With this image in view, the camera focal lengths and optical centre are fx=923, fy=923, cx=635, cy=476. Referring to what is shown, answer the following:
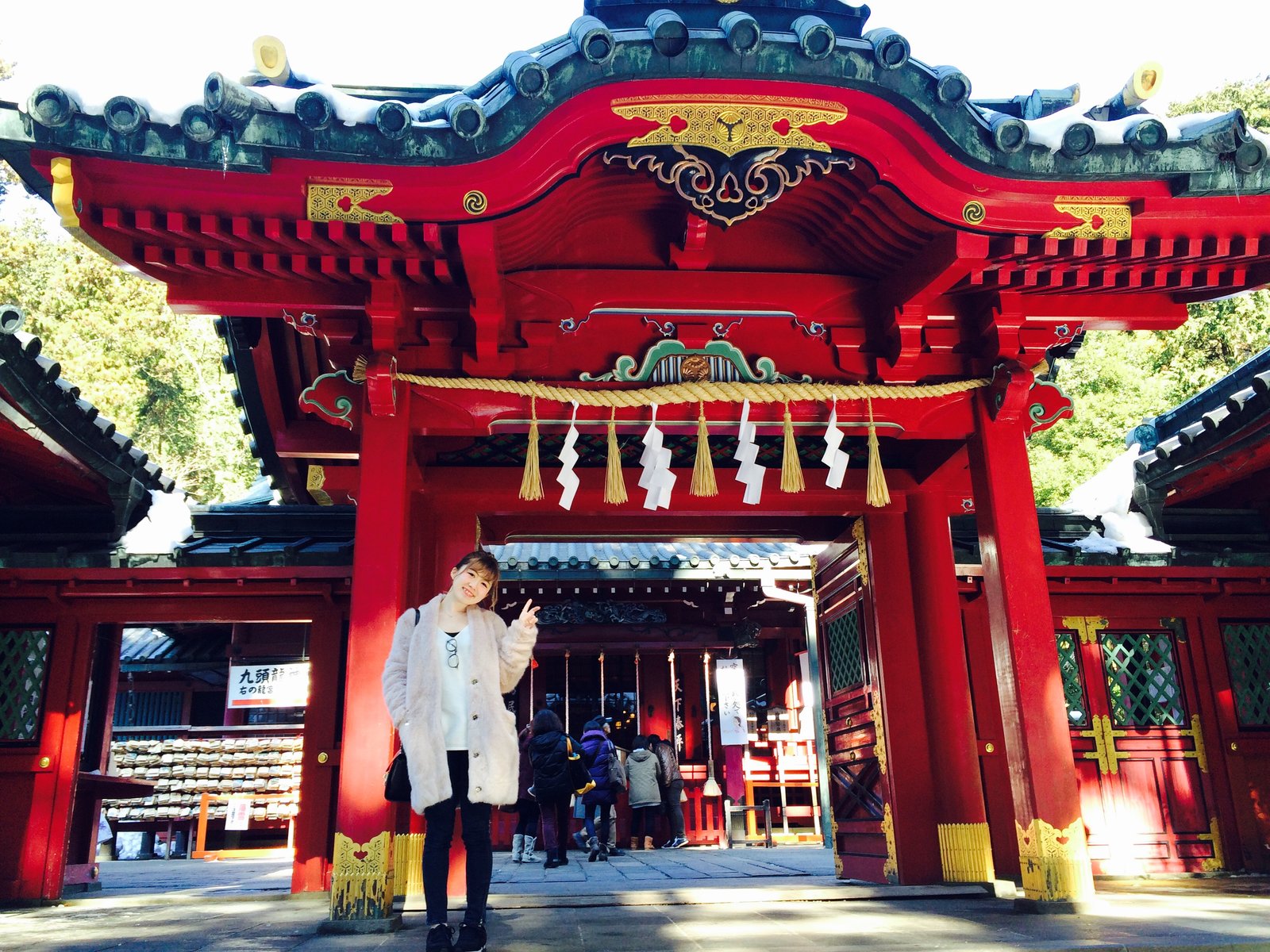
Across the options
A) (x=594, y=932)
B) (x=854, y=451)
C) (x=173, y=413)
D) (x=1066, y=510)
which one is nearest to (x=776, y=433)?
(x=854, y=451)

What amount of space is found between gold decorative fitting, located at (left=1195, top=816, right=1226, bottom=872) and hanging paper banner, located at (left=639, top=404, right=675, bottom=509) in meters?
6.00

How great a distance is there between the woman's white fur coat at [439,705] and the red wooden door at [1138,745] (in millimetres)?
6347

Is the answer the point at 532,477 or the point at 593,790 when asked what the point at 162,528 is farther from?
the point at 593,790

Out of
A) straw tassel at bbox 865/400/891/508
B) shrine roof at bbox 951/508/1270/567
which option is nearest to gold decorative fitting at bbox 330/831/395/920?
straw tassel at bbox 865/400/891/508

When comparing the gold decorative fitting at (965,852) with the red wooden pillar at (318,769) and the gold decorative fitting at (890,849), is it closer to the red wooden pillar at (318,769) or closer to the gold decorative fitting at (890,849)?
the gold decorative fitting at (890,849)

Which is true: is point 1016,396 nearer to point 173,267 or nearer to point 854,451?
point 854,451

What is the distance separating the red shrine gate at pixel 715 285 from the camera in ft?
16.5

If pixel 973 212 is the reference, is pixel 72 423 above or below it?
below

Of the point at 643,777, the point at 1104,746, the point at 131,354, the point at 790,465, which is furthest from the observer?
the point at 131,354

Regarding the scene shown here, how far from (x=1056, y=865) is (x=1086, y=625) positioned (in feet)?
12.6

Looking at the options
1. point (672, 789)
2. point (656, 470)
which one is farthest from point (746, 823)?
point (656, 470)

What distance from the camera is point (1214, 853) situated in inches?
322

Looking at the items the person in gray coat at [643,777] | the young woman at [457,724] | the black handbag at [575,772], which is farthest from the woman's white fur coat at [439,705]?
the person in gray coat at [643,777]

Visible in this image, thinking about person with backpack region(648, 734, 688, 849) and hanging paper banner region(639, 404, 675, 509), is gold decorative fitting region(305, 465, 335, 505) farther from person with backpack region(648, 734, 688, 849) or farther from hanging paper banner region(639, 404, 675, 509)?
person with backpack region(648, 734, 688, 849)
